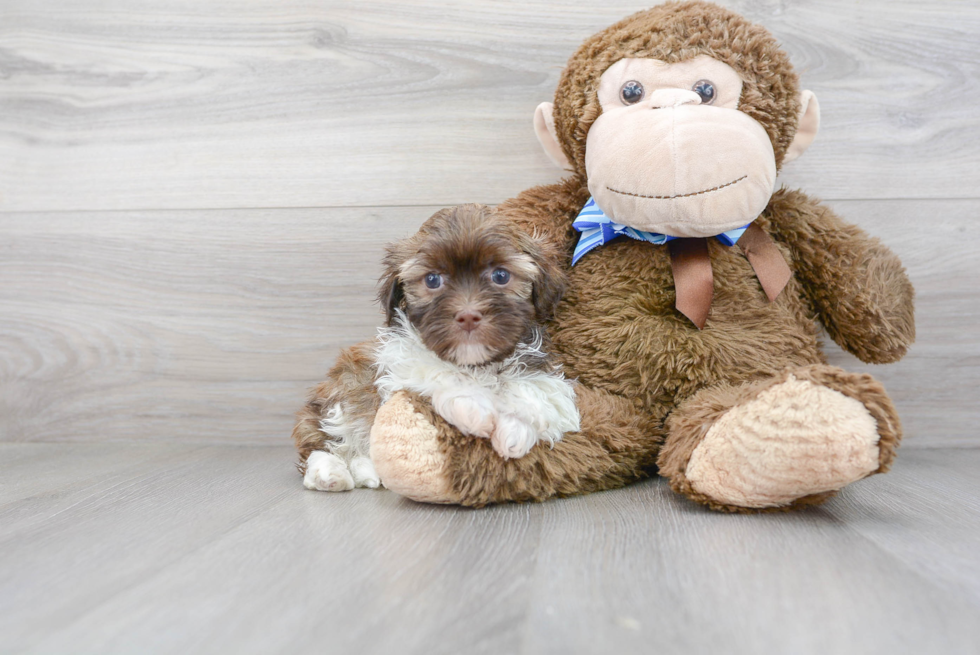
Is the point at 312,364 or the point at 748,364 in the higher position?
the point at 748,364

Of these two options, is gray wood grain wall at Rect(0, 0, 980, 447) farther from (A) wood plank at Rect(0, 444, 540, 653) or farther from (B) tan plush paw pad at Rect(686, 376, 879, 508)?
(B) tan plush paw pad at Rect(686, 376, 879, 508)

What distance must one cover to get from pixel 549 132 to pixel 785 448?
2.72ft

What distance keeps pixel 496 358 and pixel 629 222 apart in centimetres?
36

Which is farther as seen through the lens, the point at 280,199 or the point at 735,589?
the point at 280,199

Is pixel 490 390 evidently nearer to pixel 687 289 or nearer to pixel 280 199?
pixel 687 289

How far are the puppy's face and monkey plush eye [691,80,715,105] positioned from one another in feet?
1.41

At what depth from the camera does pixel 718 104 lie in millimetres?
1297

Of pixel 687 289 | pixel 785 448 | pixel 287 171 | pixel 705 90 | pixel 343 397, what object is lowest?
pixel 343 397

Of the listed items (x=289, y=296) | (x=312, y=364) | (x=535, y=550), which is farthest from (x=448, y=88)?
(x=535, y=550)

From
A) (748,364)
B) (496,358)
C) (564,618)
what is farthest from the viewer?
(748,364)

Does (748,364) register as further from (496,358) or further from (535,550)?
(535,550)

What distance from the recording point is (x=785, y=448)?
1.03 metres

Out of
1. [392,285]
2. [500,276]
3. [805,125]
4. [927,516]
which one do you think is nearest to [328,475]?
[392,285]

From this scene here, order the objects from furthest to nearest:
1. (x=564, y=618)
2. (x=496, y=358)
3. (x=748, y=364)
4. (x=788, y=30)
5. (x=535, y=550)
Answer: (x=788, y=30), (x=748, y=364), (x=496, y=358), (x=535, y=550), (x=564, y=618)
